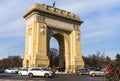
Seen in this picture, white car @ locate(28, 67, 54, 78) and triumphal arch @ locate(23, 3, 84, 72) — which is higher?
triumphal arch @ locate(23, 3, 84, 72)

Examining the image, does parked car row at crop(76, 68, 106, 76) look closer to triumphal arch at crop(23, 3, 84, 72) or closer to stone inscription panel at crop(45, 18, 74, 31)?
triumphal arch at crop(23, 3, 84, 72)

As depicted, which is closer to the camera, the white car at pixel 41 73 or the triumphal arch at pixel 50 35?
the white car at pixel 41 73

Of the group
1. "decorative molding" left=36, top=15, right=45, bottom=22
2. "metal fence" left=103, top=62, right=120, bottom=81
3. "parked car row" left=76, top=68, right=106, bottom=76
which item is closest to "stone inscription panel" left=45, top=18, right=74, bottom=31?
"decorative molding" left=36, top=15, right=45, bottom=22

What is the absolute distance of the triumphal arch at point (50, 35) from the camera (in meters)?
43.7

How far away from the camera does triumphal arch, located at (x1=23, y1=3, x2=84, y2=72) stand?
4369 cm

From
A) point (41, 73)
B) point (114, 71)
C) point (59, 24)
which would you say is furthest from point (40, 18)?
point (114, 71)

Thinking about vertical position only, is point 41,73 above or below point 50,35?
below

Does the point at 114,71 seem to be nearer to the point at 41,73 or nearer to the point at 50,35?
the point at 41,73

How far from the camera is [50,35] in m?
47.5

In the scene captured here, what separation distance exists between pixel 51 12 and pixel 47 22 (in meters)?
2.41

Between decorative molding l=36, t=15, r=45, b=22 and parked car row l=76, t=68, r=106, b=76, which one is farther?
decorative molding l=36, t=15, r=45, b=22

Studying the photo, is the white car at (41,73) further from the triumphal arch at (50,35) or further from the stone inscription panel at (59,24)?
the stone inscription panel at (59,24)

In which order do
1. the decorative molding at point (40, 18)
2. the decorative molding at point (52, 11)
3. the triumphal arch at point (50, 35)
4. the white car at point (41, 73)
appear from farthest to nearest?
the decorative molding at point (52, 11), the decorative molding at point (40, 18), the triumphal arch at point (50, 35), the white car at point (41, 73)

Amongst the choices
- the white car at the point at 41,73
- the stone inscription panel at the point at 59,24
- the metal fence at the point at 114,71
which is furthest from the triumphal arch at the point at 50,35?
the metal fence at the point at 114,71
